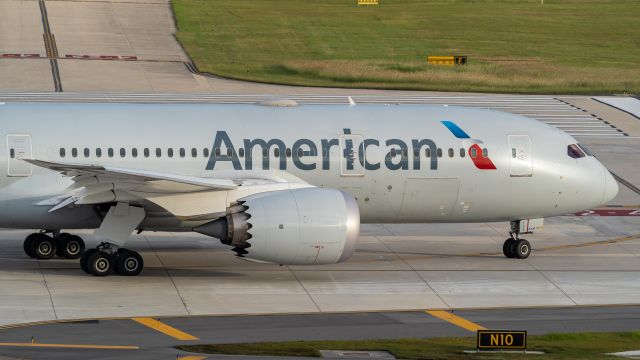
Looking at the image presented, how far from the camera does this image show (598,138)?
5825 cm

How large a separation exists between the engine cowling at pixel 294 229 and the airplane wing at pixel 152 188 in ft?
3.31

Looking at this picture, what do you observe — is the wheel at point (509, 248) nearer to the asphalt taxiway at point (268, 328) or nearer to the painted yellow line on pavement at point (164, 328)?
the asphalt taxiway at point (268, 328)

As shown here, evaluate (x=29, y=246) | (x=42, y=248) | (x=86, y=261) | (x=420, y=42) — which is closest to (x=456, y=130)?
(x=86, y=261)

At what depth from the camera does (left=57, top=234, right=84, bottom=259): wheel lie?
34.3 metres

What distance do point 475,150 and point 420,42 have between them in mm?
55949

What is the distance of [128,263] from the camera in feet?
105

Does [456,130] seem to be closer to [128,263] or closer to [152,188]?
[152,188]

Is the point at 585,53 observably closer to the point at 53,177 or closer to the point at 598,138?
the point at 598,138

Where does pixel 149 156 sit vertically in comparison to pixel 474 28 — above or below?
below

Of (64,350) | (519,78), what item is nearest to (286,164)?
(64,350)

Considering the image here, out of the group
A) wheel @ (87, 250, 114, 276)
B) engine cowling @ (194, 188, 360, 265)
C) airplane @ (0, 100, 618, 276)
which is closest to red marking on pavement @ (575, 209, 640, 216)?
airplane @ (0, 100, 618, 276)

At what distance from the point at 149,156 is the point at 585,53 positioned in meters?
60.4

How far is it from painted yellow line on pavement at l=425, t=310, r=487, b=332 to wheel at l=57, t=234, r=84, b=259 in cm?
1010

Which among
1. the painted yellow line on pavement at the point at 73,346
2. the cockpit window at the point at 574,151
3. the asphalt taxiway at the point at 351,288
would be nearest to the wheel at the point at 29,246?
the asphalt taxiway at the point at 351,288
